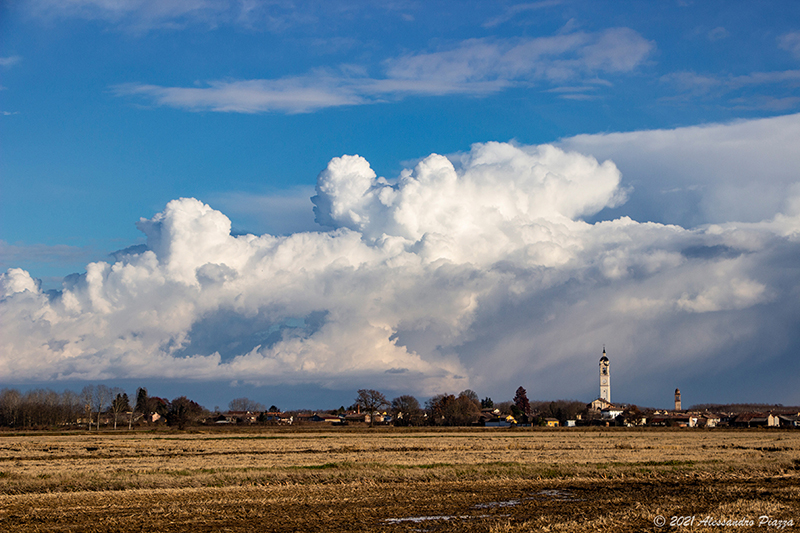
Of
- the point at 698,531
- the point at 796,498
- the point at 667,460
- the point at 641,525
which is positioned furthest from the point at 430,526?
the point at 667,460

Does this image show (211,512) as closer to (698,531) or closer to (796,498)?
(698,531)

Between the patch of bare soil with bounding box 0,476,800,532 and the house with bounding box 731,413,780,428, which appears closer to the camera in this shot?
the patch of bare soil with bounding box 0,476,800,532

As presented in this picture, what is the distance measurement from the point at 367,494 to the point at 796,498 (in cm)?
1696

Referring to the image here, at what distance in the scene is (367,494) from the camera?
29.9 metres
